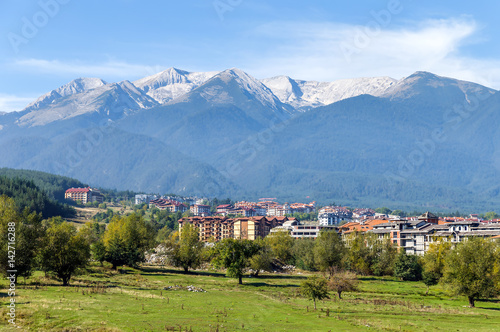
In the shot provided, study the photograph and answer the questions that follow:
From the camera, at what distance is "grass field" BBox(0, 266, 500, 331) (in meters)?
59.8

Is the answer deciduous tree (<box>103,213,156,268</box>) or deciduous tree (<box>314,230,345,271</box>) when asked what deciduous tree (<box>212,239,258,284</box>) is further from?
deciduous tree (<box>103,213,156,268</box>)

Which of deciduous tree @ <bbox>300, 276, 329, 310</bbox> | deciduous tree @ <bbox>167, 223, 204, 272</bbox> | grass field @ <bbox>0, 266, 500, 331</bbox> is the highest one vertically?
deciduous tree @ <bbox>167, 223, 204, 272</bbox>

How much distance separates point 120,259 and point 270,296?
142 ft

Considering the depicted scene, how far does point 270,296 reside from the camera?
288 feet

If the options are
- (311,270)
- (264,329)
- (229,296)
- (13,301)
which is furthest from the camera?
(311,270)

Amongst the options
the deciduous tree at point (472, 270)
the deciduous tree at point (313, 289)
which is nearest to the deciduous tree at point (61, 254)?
the deciduous tree at point (313, 289)

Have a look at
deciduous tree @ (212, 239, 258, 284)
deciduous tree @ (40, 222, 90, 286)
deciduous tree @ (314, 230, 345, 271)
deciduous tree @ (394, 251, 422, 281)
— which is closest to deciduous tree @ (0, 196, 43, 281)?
deciduous tree @ (40, 222, 90, 286)

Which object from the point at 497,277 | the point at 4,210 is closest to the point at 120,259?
the point at 4,210

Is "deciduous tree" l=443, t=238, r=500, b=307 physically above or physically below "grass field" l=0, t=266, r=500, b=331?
above

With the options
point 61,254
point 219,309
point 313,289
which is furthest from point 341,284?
point 61,254

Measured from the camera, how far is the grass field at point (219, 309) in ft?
196

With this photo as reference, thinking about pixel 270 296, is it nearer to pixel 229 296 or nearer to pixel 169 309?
pixel 229 296

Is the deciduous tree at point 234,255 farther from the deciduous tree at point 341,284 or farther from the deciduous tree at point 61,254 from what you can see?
the deciduous tree at point 61,254

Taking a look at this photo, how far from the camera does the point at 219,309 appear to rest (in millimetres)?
70000
